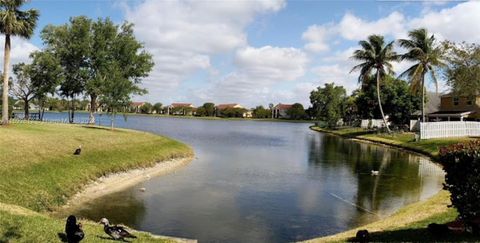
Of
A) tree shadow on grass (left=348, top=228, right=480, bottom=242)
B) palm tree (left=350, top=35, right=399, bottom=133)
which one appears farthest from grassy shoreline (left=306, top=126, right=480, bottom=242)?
palm tree (left=350, top=35, right=399, bottom=133)

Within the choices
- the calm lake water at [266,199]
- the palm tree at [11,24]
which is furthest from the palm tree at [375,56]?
the palm tree at [11,24]

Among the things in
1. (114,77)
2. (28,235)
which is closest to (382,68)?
(114,77)

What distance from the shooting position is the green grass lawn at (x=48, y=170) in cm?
1462

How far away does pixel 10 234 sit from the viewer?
529 inches

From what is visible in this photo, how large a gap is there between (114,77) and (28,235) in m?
46.4

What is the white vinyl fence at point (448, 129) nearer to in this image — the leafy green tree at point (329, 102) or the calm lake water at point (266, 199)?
the calm lake water at point (266, 199)

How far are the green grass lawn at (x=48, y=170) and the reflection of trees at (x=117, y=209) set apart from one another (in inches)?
65.4

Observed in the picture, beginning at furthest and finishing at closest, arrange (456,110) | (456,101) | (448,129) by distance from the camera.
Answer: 1. (456,101)
2. (456,110)
3. (448,129)

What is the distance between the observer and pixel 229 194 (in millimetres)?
28406

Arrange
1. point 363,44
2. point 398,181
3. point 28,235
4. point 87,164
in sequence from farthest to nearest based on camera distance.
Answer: point 363,44 < point 398,181 < point 87,164 < point 28,235

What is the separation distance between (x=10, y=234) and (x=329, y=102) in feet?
495

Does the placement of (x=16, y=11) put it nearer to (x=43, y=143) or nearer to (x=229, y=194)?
(x=43, y=143)

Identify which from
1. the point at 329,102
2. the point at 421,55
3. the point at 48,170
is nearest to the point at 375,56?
the point at 421,55

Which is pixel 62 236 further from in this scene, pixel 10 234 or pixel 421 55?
pixel 421 55
